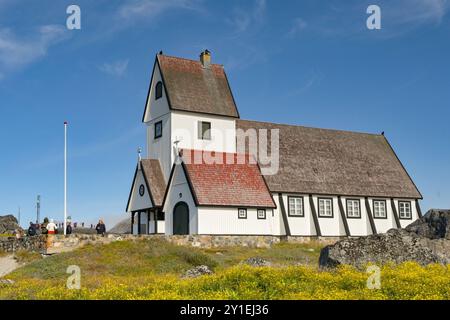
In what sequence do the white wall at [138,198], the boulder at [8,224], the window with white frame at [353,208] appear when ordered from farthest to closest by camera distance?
the boulder at [8,224] → the window with white frame at [353,208] → the white wall at [138,198]

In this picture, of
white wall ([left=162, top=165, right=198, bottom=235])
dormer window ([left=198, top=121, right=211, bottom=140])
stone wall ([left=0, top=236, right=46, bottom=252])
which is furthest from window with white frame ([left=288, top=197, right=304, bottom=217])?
stone wall ([left=0, top=236, right=46, bottom=252])

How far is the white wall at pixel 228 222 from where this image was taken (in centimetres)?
4072

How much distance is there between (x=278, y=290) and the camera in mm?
14078

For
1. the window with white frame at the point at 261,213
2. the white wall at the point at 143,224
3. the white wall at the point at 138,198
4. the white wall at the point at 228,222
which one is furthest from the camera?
the white wall at the point at 143,224

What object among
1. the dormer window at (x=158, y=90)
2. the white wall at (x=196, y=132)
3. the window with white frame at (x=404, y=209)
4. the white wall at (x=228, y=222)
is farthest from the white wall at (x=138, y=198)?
the window with white frame at (x=404, y=209)

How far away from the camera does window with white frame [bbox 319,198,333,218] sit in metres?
47.8

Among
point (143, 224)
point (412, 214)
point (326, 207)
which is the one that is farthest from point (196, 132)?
point (412, 214)

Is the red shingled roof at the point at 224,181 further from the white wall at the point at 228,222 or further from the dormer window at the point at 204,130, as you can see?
the dormer window at the point at 204,130

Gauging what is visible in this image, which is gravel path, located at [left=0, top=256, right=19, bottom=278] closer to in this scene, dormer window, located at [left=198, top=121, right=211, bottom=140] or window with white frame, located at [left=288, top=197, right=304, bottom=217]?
dormer window, located at [left=198, top=121, right=211, bottom=140]

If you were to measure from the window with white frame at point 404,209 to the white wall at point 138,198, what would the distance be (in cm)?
2297

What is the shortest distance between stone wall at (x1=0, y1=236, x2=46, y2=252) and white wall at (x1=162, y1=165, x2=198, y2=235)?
1056 cm

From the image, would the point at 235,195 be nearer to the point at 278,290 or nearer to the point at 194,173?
the point at 194,173

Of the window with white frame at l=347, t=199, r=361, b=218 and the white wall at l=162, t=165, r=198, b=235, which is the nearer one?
the white wall at l=162, t=165, r=198, b=235

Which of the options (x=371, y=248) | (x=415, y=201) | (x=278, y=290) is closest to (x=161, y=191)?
(x=415, y=201)
